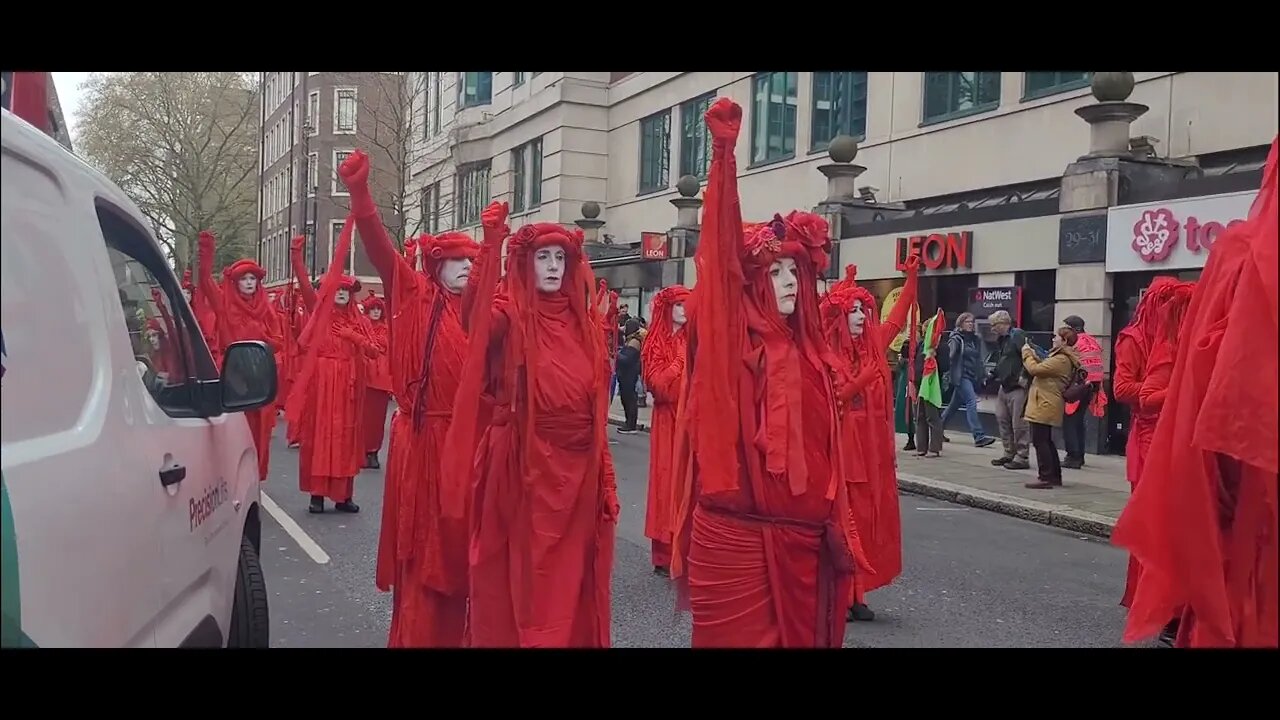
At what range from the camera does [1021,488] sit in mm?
11328

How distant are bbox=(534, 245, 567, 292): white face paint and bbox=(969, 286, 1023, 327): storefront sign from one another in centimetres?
1229

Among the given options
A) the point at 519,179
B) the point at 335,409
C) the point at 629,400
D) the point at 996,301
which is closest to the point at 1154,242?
the point at 996,301

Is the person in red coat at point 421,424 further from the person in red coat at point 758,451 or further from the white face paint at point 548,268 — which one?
the person in red coat at point 758,451

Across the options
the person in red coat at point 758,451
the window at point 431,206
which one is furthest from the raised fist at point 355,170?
the window at point 431,206

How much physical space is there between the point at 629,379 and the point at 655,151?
33.3ft

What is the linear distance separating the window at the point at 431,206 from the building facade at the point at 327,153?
889 millimetres

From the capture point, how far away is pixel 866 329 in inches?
269

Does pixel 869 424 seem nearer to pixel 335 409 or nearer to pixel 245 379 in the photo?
pixel 245 379

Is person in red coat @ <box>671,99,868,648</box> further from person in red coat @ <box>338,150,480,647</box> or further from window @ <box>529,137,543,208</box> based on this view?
window @ <box>529,137,543,208</box>

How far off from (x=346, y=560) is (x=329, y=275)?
98.9 inches

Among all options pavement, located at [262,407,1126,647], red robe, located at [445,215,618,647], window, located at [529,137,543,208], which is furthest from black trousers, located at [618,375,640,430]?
red robe, located at [445,215,618,647]

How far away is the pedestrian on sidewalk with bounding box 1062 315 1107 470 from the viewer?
1227 cm
